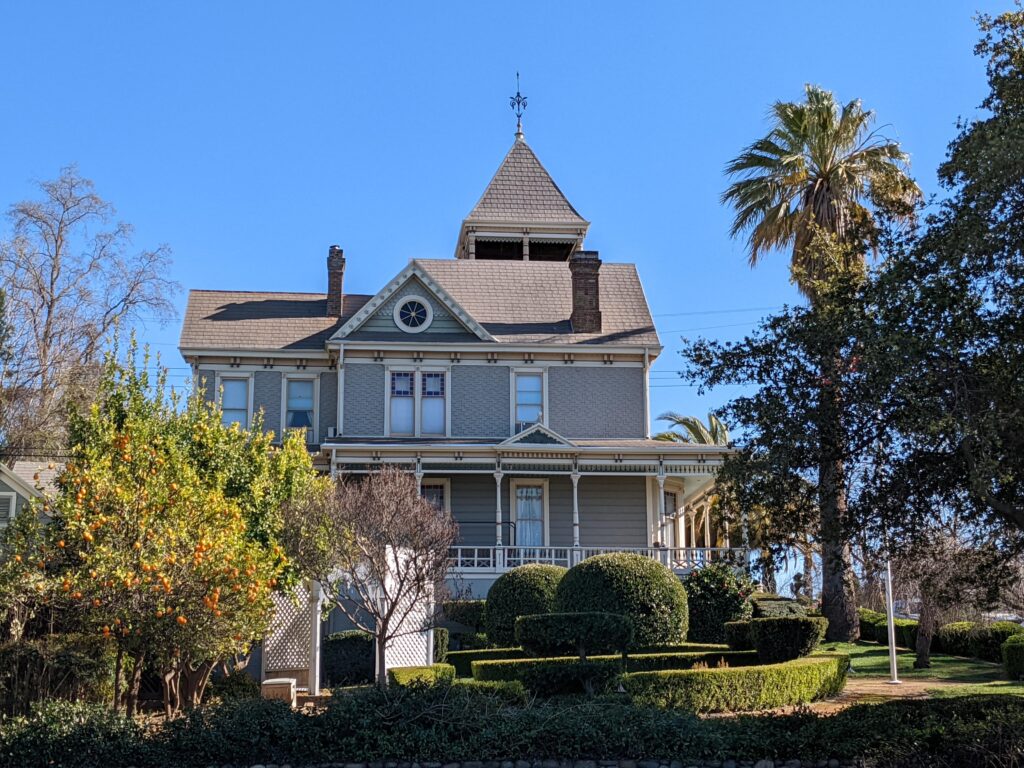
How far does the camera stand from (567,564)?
29594 millimetres

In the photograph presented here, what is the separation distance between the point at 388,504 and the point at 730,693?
5806 millimetres

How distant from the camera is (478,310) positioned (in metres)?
33.9

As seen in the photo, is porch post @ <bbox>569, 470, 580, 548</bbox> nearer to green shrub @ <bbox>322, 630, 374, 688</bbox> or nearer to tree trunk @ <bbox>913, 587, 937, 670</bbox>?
tree trunk @ <bbox>913, 587, 937, 670</bbox>

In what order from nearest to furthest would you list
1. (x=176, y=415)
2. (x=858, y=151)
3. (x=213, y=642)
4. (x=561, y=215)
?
(x=213, y=642) < (x=176, y=415) < (x=858, y=151) < (x=561, y=215)

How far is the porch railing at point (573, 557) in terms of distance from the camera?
93.1 feet

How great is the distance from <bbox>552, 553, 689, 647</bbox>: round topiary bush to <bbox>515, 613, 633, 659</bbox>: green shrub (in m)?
3.13

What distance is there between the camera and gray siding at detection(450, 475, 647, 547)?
31.7 meters

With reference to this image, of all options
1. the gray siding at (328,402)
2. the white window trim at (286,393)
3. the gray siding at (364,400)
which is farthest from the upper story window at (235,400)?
the gray siding at (364,400)

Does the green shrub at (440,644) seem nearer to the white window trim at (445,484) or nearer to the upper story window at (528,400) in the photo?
the white window trim at (445,484)

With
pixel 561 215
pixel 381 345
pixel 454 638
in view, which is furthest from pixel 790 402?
pixel 561 215

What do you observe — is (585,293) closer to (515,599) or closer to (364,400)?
(364,400)

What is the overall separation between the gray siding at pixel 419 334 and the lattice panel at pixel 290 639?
13.7 meters

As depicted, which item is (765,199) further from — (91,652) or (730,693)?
(91,652)

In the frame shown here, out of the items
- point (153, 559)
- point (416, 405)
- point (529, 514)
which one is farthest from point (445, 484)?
point (153, 559)
